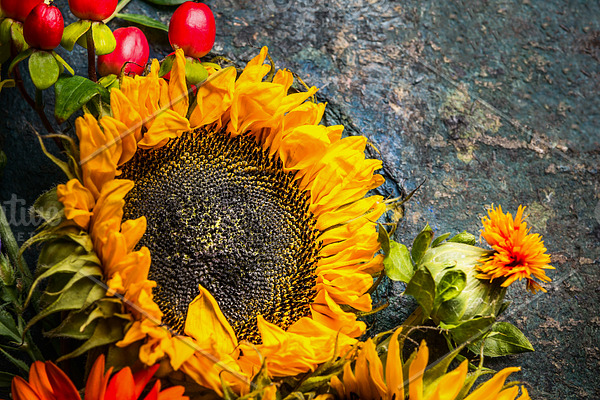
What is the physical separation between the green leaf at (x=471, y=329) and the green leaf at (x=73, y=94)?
0.48 meters

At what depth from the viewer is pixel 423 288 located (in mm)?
795

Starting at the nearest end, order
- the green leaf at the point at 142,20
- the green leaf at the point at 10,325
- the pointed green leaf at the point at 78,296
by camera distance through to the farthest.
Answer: the pointed green leaf at the point at 78,296 < the green leaf at the point at 10,325 < the green leaf at the point at 142,20

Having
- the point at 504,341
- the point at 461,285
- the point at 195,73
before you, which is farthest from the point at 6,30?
the point at 504,341

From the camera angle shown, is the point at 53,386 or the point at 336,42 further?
the point at 336,42

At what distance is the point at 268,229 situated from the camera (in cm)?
79

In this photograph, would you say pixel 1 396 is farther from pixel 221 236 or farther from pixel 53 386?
pixel 221 236

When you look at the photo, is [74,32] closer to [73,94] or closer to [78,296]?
[73,94]

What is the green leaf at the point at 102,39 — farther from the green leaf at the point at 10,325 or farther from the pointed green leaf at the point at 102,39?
the green leaf at the point at 10,325

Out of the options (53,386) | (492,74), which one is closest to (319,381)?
(53,386)

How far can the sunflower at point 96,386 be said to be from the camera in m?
0.69

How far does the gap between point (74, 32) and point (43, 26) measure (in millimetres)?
38

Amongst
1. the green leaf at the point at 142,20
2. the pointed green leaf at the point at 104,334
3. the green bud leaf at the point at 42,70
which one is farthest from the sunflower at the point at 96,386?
the green leaf at the point at 142,20

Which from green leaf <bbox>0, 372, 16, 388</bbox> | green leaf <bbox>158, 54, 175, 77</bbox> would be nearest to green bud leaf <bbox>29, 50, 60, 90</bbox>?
green leaf <bbox>158, 54, 175, 77</bbox>

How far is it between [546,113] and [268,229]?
0.51 metres
